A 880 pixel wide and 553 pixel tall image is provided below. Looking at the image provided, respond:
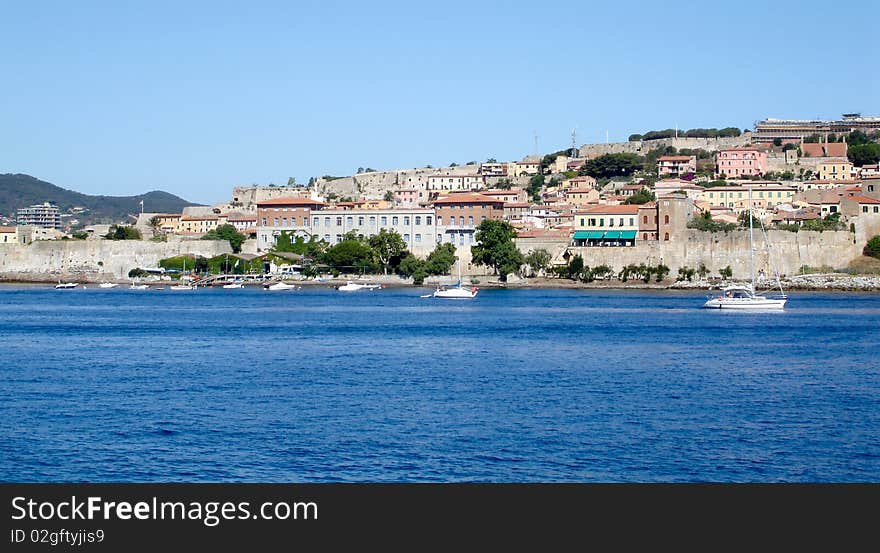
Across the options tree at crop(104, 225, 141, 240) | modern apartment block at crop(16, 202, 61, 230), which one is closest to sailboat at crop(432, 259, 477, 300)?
tree at crop(104, 225, 141, 240)

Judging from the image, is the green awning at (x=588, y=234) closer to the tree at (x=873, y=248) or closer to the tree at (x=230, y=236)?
the tree at (x=873, y=248)

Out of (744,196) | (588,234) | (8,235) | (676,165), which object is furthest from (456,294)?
(8,235)

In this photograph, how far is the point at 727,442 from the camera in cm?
1309

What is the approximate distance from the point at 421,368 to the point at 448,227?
1432 inches

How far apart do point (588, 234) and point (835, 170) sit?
22.7m

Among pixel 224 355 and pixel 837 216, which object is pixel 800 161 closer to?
pixel 837 216

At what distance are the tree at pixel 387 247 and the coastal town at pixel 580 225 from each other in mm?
53

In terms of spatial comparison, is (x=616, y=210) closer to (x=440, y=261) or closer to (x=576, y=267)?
(x=576, y=267)

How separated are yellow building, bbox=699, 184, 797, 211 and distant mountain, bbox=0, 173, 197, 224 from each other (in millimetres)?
125085

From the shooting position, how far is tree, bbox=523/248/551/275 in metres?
52.4

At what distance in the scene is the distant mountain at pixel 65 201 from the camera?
596 feet

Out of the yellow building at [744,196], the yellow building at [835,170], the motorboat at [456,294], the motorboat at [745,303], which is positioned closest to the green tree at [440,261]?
the motorboat at [456,294]

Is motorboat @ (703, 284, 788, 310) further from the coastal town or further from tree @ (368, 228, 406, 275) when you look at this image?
tree @ (368, 228, 406, 275)
